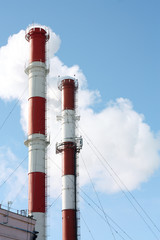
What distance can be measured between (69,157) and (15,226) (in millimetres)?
20632

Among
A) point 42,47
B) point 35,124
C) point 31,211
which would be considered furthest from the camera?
point 42,47

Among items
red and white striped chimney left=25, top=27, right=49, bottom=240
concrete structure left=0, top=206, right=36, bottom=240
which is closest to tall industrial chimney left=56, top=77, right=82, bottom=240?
red and white striped chimney left=25, top=27, right=49, bottom=240

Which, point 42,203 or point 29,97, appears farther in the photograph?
point 29,97

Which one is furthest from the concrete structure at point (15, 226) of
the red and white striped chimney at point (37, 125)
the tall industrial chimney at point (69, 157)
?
the tall industrial chimney at point (69, 157)

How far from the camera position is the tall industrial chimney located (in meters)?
48.8

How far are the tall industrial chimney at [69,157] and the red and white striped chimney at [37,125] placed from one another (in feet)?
21.3

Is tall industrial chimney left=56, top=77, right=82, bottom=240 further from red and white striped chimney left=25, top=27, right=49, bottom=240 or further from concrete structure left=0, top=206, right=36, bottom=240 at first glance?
concrete structure left=0, top=206, right=36, bottom=240

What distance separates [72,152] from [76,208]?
257 inches

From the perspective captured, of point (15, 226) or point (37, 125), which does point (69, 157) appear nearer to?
point (37, 125)

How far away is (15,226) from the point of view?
103 feet

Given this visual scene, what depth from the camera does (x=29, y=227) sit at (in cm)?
3275

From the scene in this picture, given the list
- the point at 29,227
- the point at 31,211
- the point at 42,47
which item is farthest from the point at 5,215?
the point at 42,47

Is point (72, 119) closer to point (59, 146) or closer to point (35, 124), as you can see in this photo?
point (59, 146)

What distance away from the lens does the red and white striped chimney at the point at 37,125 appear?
42719 millimetres
